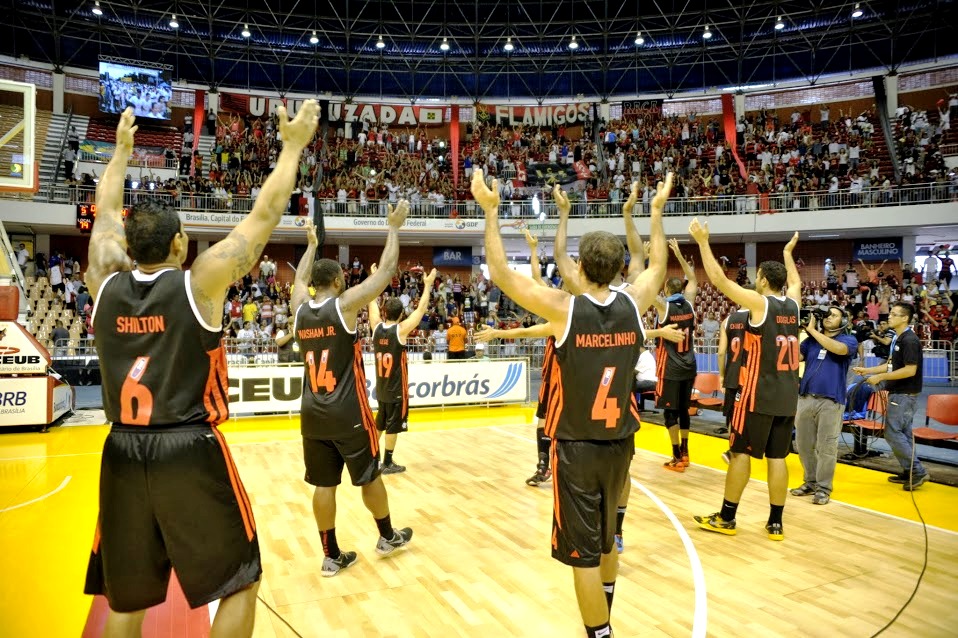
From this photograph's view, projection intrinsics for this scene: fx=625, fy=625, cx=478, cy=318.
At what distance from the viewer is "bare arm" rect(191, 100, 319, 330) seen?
2.60 m

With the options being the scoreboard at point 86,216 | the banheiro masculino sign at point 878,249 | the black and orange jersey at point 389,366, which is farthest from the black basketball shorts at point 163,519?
the banheiro masculino sign at point 878,249

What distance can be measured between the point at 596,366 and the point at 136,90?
30.4 meters

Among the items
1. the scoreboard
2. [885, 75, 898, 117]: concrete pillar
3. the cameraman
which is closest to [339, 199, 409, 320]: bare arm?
the cameraman

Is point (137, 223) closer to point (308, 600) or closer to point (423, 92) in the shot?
point (308, 600)

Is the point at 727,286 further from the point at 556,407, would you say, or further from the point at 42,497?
the point at 42,497

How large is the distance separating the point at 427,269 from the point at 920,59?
917 inches

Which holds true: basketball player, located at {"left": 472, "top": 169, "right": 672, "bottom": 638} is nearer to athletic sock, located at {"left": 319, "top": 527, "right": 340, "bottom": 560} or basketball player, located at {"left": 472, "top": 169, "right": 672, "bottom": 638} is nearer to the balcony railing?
athletic sock, located at {"left": 319, "top": 527, "right": 340, "bottom": 560}

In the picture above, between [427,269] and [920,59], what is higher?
[920,59]

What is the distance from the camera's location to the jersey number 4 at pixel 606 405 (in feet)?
10.9

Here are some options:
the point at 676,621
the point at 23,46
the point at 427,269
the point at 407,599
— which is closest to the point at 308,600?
the point at 407,599

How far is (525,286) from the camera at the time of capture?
3236 millimetres

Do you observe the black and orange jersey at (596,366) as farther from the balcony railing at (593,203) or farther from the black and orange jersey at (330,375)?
the balcony railing at (593,203)

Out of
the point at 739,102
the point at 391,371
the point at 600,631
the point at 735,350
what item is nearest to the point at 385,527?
the point at 600,631

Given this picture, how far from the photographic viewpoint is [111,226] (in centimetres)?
295
